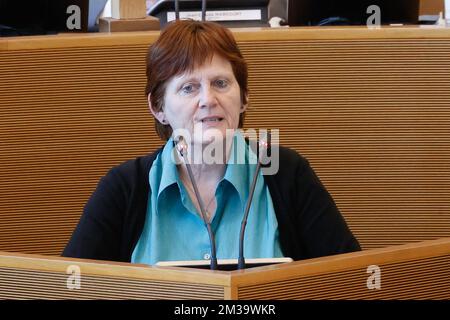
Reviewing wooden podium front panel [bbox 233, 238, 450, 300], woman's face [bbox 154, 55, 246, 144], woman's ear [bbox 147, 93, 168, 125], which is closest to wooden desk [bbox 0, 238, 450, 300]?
wooden podium front panel [bbox 233, 238, 450, 300]

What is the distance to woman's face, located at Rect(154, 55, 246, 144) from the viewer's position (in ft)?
6.81

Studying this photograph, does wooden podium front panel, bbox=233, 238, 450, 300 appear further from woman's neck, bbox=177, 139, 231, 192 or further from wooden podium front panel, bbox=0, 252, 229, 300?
woman's neck, bbox=177, 139, 231, 192

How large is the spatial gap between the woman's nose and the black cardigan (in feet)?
0.66

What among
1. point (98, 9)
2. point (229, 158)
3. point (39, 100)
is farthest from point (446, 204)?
point (98, 9)

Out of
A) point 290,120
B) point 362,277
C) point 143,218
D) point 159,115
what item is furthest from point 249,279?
point 290,120

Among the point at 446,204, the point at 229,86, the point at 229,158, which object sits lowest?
the point at 446,204

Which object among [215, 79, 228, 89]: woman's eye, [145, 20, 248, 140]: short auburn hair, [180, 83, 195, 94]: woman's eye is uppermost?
[145, 20, 248, 140]: short auburn hair

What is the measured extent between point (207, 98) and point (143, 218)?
285 mm

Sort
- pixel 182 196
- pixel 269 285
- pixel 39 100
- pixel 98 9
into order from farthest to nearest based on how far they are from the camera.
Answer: pixel 98 9 → pixel 39 100 → pixel 182 196 → pixel 269 285

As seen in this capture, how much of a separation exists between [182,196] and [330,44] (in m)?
0.93

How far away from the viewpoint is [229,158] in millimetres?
2121

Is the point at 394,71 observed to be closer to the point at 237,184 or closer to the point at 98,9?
the point at 237,184

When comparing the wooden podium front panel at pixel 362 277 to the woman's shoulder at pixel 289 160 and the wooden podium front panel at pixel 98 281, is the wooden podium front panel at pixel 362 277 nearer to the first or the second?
the wooden podium front panel at pixel 98 281

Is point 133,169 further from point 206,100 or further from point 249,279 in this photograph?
point 249,279
